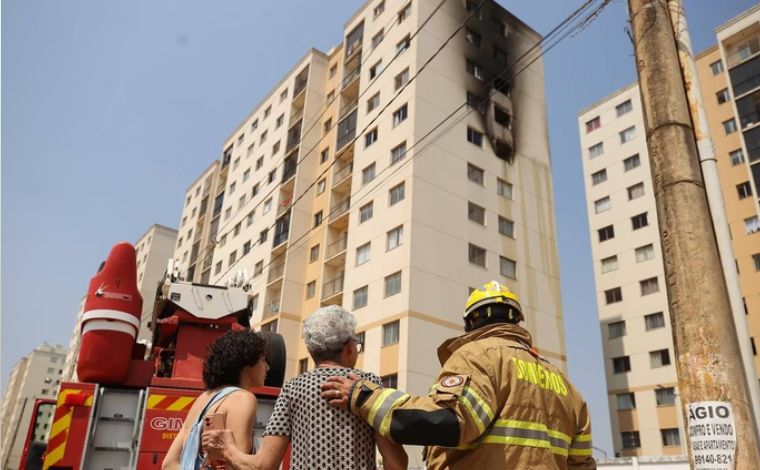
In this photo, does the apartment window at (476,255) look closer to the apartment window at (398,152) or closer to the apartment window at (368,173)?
the apartment window at (398,152)

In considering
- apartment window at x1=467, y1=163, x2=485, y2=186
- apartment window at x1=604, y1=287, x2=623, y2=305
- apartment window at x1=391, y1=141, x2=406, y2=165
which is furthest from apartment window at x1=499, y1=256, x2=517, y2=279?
apartment window at x1=604, y1=287, x2=623, y2=305

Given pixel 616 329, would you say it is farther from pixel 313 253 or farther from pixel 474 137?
pixel 313 253

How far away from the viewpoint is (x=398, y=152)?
29188 mm

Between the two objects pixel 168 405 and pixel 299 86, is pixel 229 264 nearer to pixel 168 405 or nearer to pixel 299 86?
pixel 299 86

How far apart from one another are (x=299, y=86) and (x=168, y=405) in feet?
127

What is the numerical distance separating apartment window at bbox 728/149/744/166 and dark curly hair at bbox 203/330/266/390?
1739 inches

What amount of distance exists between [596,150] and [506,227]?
898 inches

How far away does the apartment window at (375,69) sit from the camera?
110 ft

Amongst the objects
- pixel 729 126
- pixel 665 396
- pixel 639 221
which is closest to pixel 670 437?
pixel 665 396

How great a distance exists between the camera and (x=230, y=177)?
49094 millimetres

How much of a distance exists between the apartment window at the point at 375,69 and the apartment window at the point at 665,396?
26649 mm

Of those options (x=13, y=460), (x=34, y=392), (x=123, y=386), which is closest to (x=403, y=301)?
(x=123, y=386)

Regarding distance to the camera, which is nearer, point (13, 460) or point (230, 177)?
point (230, 177)

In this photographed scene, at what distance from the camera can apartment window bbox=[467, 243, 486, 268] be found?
1107 inches
